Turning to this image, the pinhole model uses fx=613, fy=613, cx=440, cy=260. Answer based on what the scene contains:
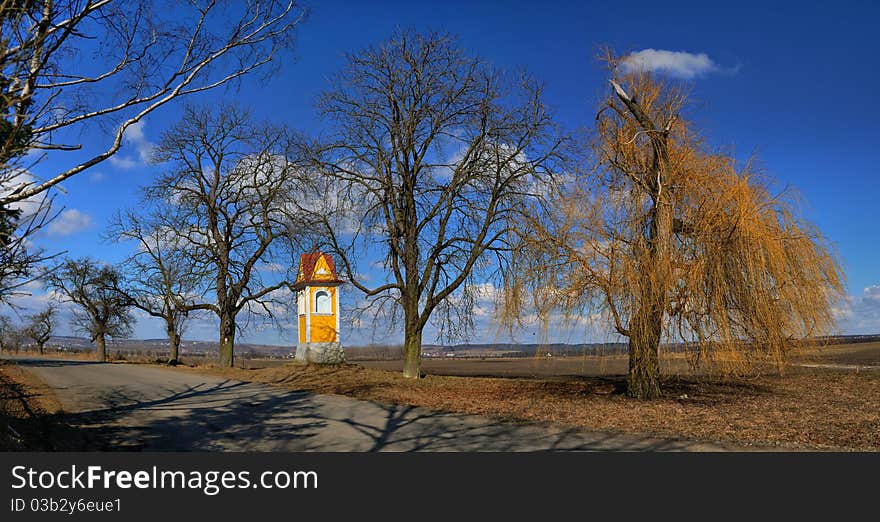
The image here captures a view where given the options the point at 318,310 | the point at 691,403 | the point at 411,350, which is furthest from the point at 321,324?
the point at 691,403

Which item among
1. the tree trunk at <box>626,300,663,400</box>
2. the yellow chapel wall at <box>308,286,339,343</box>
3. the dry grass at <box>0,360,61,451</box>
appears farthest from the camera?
the yellow chapel wall at <box>308,286,339,343</box>

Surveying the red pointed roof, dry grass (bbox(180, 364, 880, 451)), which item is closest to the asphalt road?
dry grass (bbox(180, 364, 880, 451))

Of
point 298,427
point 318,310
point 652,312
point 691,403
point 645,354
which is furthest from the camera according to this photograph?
point 318,310

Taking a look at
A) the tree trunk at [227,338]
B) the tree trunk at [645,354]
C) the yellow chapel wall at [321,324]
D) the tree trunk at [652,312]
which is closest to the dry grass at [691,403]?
the tree trunk at [645,354]

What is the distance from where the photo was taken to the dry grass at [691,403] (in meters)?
10.3

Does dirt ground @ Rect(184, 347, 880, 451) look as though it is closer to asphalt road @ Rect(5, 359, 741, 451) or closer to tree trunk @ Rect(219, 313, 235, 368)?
asphalt road @ Rect(5, 359, 741, 451)

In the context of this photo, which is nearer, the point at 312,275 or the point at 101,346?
the point at 312,275

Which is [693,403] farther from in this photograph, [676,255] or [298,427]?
[298,427]

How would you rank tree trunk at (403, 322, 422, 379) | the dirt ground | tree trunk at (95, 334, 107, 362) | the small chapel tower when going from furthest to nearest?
tree trunk at (95, 334, 107, 362) < the small chapel tower < tree trunk at (403, 322, 422, 379) < the dirt ground

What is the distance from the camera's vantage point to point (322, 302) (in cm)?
3075

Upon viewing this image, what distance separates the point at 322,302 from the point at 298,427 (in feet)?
63.7

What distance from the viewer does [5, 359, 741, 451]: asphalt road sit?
945 centimetres

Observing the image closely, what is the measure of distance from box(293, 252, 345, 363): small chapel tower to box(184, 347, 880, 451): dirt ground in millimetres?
6210

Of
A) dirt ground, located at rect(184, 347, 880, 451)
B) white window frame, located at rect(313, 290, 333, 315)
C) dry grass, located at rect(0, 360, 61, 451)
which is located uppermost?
white window frame, located at rect(313, 290, 333, 315)
